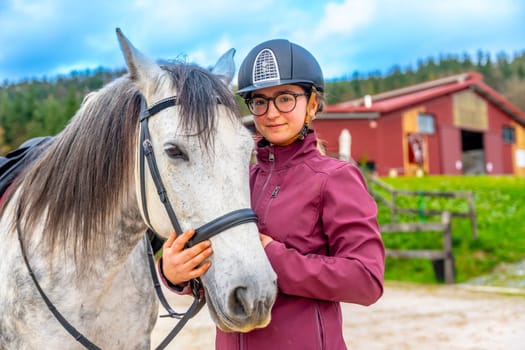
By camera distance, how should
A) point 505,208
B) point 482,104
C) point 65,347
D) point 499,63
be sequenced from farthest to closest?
point 499,63
point 482,104
point 505,208
point 65,347

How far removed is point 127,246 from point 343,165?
92 centimetres

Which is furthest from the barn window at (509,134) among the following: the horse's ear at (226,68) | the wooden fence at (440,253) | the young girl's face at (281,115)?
the young girl's face at (281,115)

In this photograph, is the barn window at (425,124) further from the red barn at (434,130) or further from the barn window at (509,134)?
the barn window at (509,134)

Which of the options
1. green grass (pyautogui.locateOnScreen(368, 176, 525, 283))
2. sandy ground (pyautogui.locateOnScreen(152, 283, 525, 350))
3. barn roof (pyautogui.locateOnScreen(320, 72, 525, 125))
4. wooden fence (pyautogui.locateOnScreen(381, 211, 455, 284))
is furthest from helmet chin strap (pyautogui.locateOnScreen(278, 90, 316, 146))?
barn roof (pyautogui.locateOnScreen(320, 72, 525, 125))

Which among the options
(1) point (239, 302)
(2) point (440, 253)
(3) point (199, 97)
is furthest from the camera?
(2) point (440, 253)

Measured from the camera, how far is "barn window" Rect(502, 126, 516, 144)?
2929 cm

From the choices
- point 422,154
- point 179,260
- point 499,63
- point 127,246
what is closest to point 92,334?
point 127,246

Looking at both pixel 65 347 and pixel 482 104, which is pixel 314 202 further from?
pixel 482 104

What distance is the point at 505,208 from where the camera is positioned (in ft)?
40.5

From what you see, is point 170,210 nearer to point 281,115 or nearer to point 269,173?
point 269,173

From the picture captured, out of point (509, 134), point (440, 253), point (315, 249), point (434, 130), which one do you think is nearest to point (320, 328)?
point (315, 249)

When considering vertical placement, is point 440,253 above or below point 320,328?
below

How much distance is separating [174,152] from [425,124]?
24226mm

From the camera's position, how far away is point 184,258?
159 cm
